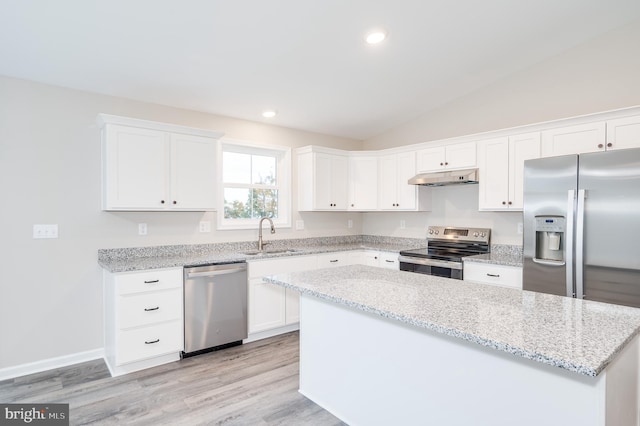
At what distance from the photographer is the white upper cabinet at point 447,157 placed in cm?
375

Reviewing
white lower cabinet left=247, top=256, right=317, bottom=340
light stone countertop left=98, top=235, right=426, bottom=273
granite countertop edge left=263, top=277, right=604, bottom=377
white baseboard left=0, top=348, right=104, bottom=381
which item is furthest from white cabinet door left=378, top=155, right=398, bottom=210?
white baseboard left=0, top=348, right=104, bottom=381

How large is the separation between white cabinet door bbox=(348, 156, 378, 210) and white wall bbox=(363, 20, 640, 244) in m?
0.46

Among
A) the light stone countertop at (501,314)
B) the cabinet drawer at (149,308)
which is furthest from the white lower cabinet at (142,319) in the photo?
the light stone countertop at (501,314)

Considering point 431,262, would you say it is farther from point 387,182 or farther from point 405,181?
point 387,182

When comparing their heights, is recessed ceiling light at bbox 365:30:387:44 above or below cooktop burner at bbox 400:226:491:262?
above

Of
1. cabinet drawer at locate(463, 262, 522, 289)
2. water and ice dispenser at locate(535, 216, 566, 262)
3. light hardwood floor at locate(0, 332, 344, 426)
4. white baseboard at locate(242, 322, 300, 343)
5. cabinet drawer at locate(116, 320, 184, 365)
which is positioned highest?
water and ice dispenser at locate(535, 216, 566, 262)

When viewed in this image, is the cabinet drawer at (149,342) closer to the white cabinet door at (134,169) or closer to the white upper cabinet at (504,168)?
the white cabinet door at (134,169)

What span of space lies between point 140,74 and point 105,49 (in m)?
0.36

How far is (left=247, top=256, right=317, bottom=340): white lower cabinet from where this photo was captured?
3578 millimetres

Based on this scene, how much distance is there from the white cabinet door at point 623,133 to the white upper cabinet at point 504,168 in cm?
52

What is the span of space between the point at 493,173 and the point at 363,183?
1.63 meters

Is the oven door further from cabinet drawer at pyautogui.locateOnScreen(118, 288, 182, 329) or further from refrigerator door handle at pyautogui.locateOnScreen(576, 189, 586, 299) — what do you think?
cabinet drawer at pyautogui.locateOnScreen(118, 288, 182, 329)

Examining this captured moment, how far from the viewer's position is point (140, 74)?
118 inches

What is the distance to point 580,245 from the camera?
257 centimetres
